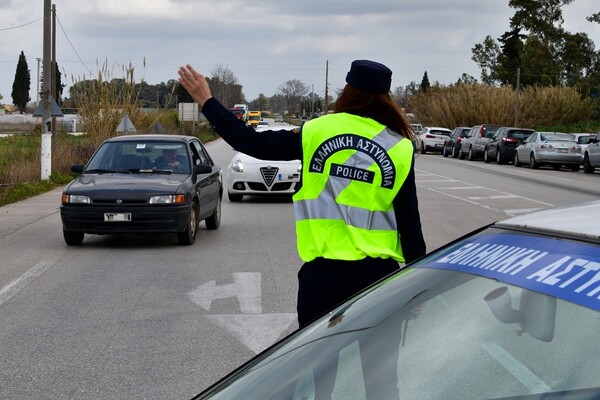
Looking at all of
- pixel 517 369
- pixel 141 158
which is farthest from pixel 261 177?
pixel 517 369

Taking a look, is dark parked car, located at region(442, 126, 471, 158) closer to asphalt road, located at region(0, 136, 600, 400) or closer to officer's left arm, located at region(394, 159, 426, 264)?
asphalt road, located at region(0, 136, 600, 400)

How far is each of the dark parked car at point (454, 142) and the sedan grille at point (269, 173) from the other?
32020 millimetres

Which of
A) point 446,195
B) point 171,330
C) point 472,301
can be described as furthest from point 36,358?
point 446,195

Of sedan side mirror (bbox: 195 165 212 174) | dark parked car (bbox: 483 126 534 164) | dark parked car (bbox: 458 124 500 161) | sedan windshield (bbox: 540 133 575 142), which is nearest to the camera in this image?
sedan side mirror (bbox: 195 165 212 174)

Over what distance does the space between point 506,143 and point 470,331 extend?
137 ft

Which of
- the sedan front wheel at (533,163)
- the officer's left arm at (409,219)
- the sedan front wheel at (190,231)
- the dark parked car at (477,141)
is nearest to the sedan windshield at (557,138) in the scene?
the sedan front wheel at (533,163)

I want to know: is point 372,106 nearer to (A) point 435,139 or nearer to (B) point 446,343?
(B) point 446,343

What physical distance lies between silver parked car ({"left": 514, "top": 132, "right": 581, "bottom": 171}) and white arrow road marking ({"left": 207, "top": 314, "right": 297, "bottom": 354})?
30.7 metres

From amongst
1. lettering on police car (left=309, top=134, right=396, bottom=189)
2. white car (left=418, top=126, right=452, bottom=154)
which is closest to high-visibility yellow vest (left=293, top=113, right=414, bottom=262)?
lettering on police car (left=309, top=134, right=396, bottom=189)

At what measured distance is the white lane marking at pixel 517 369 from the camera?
2184 millimetres

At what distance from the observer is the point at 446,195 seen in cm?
2355

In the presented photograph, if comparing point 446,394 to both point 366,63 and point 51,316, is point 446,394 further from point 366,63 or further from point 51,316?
point 51,316

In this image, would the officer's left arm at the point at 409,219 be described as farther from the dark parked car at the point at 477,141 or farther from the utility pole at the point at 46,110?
the dark parked car at the point at 477,141

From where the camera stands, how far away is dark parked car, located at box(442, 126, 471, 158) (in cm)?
5171
